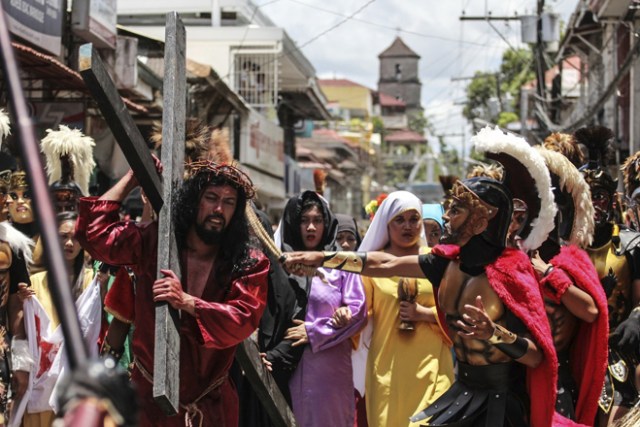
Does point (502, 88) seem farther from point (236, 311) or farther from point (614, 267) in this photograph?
point (236, 311)

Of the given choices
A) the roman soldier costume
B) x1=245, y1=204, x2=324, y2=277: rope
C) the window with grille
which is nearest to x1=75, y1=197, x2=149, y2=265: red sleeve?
x1=245, y1=204, x2=324, y2=277: rope

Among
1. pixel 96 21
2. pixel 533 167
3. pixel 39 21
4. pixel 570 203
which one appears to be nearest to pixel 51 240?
pixel 533 167

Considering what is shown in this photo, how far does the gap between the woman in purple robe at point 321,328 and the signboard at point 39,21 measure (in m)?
5.41

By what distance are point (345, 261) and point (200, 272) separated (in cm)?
78

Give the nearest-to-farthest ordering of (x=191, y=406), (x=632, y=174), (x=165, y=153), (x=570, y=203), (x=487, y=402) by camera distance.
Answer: (x=165, y=153) → (x=191, y=406) → (x=487, y=402) → (x=570, y=203) → (x=632, y=174)

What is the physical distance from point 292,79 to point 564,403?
28.7m

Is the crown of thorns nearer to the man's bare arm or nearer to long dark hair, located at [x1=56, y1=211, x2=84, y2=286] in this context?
the man's bare arm

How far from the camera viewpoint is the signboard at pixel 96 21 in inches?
596

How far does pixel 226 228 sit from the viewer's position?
5371 millimetres

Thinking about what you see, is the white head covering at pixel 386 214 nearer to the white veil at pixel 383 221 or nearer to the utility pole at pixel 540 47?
the white veil at pixel 383 221

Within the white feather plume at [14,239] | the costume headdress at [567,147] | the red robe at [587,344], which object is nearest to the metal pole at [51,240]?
the red robe at [587,344]

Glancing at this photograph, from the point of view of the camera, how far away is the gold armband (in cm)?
554

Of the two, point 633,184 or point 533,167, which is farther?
point 633,184

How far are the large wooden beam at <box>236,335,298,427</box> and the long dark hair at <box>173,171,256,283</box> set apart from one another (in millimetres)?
383
